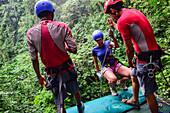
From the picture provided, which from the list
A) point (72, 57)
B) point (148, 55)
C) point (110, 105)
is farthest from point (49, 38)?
point (72, 57)

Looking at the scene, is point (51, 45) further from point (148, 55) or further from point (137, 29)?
point (148, 55)

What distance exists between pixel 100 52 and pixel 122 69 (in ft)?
2.44

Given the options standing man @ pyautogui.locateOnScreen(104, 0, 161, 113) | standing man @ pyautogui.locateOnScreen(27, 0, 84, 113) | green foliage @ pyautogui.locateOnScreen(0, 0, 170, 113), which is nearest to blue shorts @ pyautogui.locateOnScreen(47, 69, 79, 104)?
standing man @ pyautogui.locateOnScreen(27, 0, 84, 113)

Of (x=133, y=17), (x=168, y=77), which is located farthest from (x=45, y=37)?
(x=168, y=77)

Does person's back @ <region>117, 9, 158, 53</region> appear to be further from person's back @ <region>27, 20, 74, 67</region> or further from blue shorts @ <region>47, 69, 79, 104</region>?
blue shorts @ <region>47, 69, 79, 104</region>

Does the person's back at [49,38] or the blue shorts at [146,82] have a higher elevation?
the person's back at [49,38]

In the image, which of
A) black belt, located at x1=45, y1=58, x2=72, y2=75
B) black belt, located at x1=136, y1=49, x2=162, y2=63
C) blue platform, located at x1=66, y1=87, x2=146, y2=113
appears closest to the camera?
black belt, located at x1=136, y1=49, x2=162, y2=63

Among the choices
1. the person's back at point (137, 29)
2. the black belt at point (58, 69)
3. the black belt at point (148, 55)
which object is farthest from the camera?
the black belt at point (58, 69)

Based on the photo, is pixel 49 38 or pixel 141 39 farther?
pixel 49 38

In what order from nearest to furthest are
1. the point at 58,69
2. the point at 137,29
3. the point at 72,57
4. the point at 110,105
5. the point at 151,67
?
1. the point at 137,29
2. the point at 151,67
3. the point at 58,69
4. the point at 110,105
5. the point at 72,57

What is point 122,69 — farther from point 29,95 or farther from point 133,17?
point 29,95

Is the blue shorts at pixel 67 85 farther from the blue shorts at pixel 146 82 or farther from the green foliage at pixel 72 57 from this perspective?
the blue shorts at pixel 146 82

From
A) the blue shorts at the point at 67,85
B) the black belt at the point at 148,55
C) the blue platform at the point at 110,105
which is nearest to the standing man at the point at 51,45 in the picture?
the blue shorts at the point at 67,85

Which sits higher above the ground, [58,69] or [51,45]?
[51,45]
